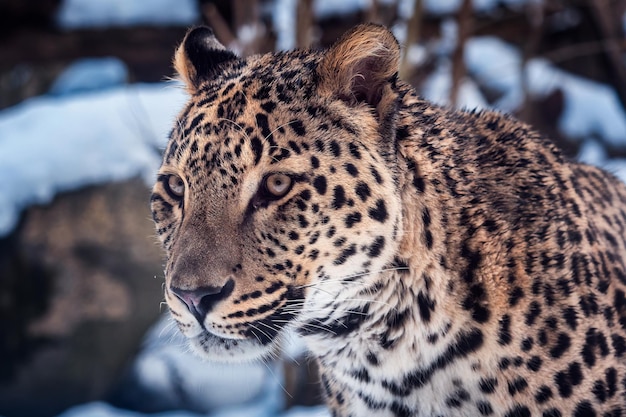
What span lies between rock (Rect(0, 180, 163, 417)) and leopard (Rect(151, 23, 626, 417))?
16.0 feet

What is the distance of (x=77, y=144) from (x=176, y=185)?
5.62 metres

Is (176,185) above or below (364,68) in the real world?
below

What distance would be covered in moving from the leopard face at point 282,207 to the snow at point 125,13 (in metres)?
6.82

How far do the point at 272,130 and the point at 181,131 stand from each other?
0.47 meters

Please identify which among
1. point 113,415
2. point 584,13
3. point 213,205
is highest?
point 584,13

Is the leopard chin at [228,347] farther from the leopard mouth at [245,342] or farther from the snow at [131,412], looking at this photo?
the snow at [131,412]

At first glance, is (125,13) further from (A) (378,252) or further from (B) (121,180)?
(A) (378,252)

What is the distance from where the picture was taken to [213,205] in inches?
130

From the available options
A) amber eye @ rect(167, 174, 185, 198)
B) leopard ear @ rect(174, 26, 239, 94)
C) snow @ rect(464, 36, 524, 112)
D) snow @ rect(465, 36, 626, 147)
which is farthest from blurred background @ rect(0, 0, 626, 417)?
amber eye @ rect(167, 174, 185, 198)

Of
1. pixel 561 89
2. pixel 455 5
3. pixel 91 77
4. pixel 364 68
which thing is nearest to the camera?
pixel 364 68

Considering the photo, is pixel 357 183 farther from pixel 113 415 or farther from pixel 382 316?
pixel 113 415

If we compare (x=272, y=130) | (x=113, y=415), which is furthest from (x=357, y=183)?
(x=113, y=415)

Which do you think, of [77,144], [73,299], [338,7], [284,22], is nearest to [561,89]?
[338,7]

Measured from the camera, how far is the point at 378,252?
3355 mm
